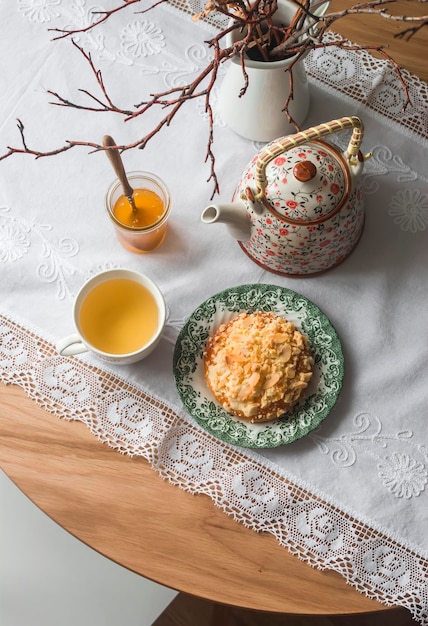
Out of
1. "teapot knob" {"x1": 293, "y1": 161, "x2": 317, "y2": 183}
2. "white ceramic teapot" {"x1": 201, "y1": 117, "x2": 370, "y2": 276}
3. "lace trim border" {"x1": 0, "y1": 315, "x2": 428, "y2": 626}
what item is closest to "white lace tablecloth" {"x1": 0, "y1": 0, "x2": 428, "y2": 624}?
"lace trim border" {"x1": 0, "y1": 315, "x2": 428, "y2": 626}

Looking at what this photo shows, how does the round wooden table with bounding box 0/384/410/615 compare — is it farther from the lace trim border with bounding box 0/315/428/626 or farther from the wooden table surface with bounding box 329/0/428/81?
the wooden table surface with bounding box 329/0/428/81

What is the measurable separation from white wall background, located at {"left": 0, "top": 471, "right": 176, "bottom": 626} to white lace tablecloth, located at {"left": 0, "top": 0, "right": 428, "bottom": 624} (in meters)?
0.49

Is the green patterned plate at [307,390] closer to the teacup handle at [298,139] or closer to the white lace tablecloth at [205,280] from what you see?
the white lace tablecloth at [205,280]

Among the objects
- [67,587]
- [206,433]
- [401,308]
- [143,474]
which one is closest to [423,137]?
[401,308]

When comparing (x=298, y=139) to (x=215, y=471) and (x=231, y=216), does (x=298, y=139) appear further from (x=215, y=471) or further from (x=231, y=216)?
(x=215, y=471)

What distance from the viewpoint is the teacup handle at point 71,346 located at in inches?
38.0

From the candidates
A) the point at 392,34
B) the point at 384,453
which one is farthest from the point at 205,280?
the point at 392,34

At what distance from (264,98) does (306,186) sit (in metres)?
0.19

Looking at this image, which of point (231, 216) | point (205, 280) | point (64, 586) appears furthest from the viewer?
point (64, 586)

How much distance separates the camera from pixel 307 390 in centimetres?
98

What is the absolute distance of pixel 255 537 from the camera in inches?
37.3

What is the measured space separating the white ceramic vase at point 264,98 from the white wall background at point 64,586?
85 cm

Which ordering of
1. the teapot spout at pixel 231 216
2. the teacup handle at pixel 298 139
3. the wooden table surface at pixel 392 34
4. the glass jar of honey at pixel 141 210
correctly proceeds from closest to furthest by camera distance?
the teacup handle at pixel 298 139
the teapot spout at pixel 231 216
the glass jar of honey at pixel 141 210
the wooden table surface at pixel 392 34

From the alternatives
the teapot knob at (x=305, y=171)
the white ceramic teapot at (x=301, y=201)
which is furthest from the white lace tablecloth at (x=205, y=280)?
the teapot knob at (x=305, y=171)
